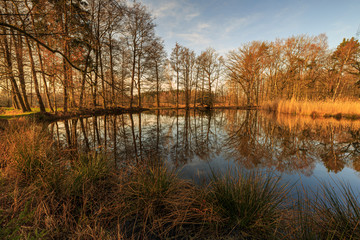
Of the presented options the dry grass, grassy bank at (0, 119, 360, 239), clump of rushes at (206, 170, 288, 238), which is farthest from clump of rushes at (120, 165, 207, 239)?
the dry grass

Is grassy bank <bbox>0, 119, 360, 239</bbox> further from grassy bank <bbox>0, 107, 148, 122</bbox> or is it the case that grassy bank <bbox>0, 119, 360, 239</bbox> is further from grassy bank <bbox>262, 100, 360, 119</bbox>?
grassy bank <bbox>262, 100, 360, 119</bbox>

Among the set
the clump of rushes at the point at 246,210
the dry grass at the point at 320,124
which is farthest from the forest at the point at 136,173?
the dry grass at the point at 320,124

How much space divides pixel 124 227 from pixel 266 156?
4.10 m

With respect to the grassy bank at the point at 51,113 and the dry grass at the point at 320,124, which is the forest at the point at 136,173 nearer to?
the grassy bank at the point at 51,113

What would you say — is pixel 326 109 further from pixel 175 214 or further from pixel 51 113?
pixel 51 113

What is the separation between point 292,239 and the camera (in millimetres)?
1291

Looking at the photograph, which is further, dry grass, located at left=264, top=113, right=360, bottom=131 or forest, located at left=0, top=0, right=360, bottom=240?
dry grass, located at left=264, top=113, right=360, bottom=131

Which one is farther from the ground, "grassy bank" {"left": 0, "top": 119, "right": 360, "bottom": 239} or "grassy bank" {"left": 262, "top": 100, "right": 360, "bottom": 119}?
"grassy bank" {"left": 262, "top": 100, "right": 360, "bottom": 119}

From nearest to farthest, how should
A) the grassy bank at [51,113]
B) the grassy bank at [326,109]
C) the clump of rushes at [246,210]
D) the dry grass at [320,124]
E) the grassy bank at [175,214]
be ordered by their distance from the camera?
the grassy bank at [175,214] → the clump of rushes at [246,210] → the dry grass at [320,124] → the grassy bank at [51,113] → the grassy bank at [326,109]

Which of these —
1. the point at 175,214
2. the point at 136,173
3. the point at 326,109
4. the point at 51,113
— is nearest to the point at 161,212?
the point at 175,214

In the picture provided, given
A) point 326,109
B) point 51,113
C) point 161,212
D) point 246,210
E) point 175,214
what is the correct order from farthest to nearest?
point 326,109 → point 51,113 → point 161,212 → point 175,214 → point 246,210

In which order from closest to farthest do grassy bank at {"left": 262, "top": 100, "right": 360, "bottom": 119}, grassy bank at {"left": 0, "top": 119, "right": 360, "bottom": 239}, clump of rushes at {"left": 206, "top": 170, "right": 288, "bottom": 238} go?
grassy bank at {"left": 0, "top": 119, "right": 360, "bottom": 239}
clump of rushes at {"left": 206, "top": 170, "right": 288, "bottom": 238}
grassy bank at {"left": 262, "top": 100, "right": 360, "bottom": 119}

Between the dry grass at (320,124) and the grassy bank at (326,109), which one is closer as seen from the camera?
the dry grass at (320,124)

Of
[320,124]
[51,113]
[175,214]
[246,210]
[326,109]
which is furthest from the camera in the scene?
[326,109]
